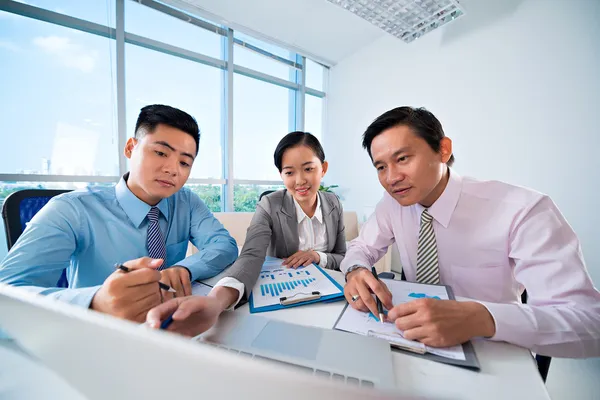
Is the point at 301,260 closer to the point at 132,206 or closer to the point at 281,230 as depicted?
the point at 281,230

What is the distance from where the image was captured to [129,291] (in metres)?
0.53

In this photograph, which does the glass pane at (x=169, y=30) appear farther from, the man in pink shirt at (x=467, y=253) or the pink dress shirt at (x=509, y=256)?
the pink dress shirt at (x=509, y=256)

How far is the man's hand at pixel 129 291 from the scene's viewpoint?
0.51 metres

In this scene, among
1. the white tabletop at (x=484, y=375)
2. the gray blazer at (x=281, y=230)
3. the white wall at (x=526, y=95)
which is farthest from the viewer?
the white wall at (x=526, y=95)

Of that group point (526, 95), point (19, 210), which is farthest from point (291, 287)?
point (526, 95)

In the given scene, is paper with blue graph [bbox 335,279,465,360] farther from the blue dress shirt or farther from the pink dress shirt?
the blue dress shirt

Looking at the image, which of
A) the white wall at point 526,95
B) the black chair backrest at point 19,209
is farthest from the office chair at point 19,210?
the white wall at point 526,95

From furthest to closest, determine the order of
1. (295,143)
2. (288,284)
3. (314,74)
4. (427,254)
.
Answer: (314,74)
(295,143)
(427,254)
(288,284)

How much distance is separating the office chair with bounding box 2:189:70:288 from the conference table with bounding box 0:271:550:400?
847 mm

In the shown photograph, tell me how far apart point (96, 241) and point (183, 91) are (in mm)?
2834

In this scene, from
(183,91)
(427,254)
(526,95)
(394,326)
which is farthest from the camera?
(183,91)

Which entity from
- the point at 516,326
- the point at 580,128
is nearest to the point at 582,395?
the point at 516,326

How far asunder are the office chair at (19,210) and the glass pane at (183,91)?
1676 mm

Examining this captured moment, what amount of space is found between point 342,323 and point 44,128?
11.0 ft
